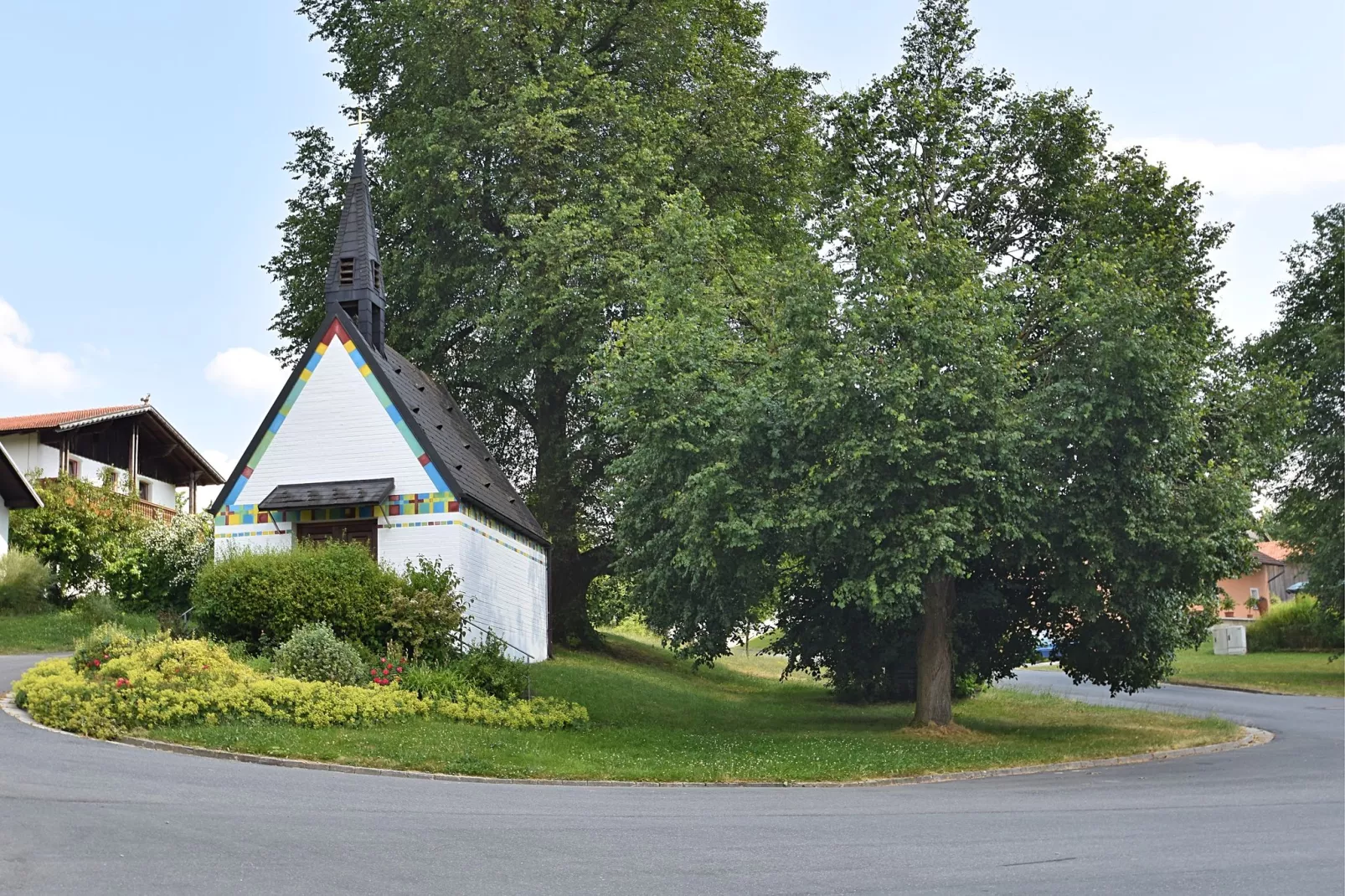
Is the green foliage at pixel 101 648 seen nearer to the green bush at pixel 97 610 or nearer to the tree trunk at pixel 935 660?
the green bush at pixel 97 610

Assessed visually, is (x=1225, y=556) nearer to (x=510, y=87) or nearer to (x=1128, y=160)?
(x=1128, y=160)

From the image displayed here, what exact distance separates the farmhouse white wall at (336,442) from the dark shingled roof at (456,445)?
2.11ft

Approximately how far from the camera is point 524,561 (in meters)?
34.1

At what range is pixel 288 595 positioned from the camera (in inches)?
994

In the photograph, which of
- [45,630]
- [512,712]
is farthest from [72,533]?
[512,712]

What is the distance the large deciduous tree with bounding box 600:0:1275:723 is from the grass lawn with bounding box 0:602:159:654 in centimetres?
1173

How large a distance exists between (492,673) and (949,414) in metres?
9.57

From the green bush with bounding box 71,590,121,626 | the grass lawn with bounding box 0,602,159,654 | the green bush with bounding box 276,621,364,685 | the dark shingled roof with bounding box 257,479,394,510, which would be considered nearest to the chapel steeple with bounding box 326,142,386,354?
the dark shingled roof with bounding box 257,479,394,510

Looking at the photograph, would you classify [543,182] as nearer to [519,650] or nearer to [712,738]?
[519,650]

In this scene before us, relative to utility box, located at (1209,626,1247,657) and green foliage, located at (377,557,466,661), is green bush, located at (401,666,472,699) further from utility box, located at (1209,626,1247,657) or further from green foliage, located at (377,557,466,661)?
utility box, located at (1209,626,1247,657)

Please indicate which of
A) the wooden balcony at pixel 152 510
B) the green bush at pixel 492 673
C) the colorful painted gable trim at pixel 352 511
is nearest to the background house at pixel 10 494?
the wooden balcony at pixel 152 510

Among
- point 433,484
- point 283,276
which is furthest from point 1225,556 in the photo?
point 283,276

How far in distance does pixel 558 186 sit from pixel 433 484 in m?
10.00

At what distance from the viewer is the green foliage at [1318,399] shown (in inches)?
1633
